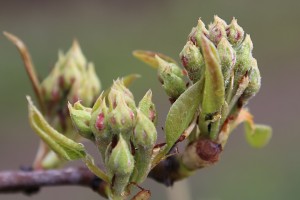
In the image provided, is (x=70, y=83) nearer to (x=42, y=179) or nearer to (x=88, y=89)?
(x=88, y=89)

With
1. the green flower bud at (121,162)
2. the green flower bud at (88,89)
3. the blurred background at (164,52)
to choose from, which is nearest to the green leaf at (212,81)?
the green flower bud at (121,162)

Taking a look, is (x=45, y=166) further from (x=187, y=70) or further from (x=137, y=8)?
(x=137, y=8)

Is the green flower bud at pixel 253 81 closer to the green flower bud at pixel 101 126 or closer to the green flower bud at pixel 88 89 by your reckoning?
the green flower bud at pixel 101 126

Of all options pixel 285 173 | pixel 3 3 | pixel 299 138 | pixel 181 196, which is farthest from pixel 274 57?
pixel 181 196

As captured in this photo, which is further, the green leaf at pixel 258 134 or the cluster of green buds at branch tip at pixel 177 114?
the green leaf at pixel 258 134

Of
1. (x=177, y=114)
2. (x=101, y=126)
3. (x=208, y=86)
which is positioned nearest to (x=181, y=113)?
(x=177, y=114)

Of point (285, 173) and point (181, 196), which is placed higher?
point (181, 196)
